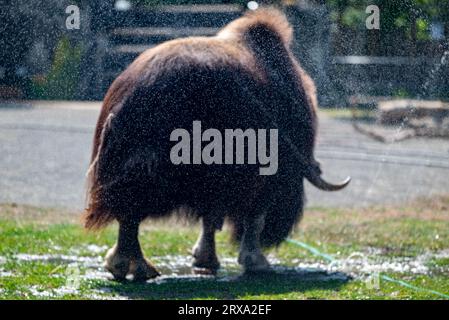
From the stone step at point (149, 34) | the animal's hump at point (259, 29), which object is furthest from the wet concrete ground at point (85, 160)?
the animal's hump at point (259, 29)

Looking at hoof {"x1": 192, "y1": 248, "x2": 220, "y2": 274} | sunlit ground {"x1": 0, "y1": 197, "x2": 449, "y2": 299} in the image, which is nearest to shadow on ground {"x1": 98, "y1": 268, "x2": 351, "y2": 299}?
sunlit ground {"x1": 0, "y1": 197, "x2": 449, "y2": 299}

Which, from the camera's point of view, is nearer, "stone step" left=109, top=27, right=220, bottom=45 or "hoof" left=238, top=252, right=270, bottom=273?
"hoof" left=238, top=252, right=270, bottom=273

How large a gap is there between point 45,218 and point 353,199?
128 inches

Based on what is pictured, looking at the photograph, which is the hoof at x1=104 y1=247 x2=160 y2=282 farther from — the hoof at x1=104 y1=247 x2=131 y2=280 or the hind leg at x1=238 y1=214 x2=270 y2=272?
the hind leg at x1=238 y1=214 x2=270 y2=272

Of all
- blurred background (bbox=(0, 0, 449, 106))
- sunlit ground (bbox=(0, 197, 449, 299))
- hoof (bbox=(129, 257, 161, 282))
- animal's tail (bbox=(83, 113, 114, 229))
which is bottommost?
sunlit ground (bbox=(0, 197, 449, 299))

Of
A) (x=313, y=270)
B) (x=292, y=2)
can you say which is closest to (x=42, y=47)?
(x=292, y=2)

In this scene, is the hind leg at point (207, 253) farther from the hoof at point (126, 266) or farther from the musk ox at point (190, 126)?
the hoof at point (126, 266)

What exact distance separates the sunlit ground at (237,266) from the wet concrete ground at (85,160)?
88cm

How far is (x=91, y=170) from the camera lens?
6.09 metres

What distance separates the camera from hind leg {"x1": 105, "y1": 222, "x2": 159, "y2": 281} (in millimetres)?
6156

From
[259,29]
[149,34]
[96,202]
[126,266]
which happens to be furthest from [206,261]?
[149,34]

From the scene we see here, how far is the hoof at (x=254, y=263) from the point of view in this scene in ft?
22.1

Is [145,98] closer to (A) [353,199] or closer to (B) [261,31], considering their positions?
(B) [261,31]

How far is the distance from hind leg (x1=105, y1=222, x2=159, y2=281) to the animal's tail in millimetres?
141
